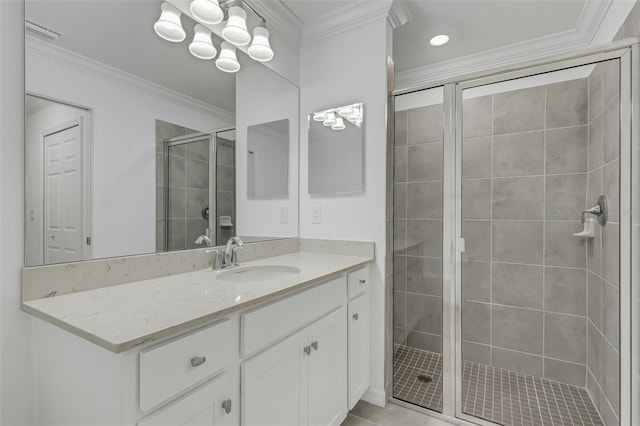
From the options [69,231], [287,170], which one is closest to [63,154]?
[69,231]

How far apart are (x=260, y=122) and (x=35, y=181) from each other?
1207 millimetres

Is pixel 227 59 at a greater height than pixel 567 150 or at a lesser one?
greater

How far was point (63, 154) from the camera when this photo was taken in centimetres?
109

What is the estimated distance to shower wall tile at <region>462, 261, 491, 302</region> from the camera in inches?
68.8

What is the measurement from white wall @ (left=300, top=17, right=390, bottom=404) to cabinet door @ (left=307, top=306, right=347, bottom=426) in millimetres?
370

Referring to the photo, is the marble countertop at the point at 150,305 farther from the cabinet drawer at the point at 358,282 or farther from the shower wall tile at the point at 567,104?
the shower wall tile at the point at 567,104

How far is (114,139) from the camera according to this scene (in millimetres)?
1226

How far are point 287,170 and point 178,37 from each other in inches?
39.4

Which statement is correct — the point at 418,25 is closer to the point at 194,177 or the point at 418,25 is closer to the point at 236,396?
the point at 194,177

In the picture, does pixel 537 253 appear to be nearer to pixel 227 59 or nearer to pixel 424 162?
pixel 424 162

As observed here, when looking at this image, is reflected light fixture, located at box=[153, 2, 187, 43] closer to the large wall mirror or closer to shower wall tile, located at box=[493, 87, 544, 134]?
the large wall mirror

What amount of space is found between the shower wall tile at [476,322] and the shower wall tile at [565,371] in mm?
338

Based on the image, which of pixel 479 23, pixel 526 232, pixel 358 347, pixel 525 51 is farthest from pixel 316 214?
pixel 525 51

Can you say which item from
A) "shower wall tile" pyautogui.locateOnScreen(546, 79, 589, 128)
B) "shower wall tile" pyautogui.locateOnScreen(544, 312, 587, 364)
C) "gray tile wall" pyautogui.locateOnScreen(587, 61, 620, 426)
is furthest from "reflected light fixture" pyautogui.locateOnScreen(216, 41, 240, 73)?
"shower wall tile" pyautogui.locateOnScreen(544, 312, 587, 364)
